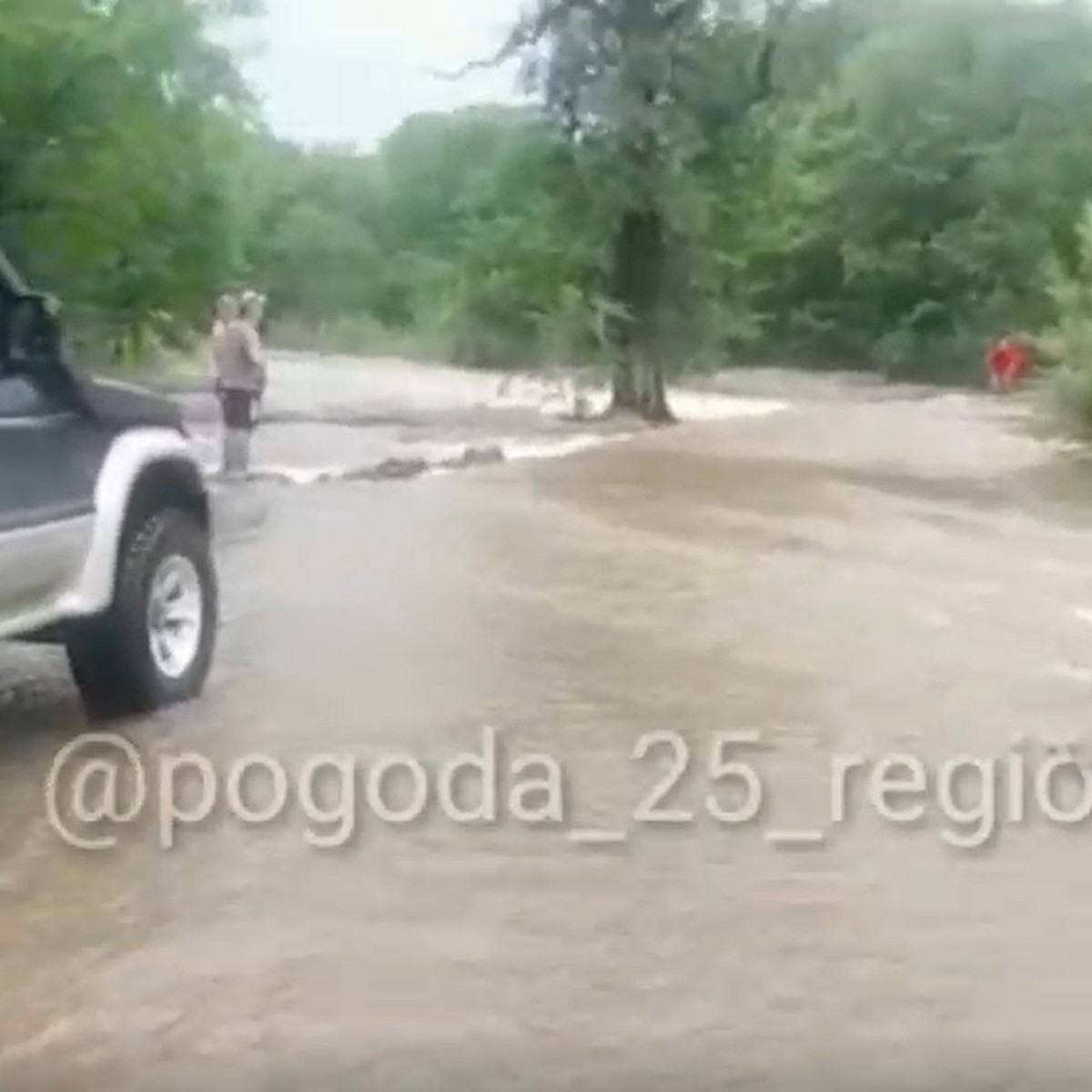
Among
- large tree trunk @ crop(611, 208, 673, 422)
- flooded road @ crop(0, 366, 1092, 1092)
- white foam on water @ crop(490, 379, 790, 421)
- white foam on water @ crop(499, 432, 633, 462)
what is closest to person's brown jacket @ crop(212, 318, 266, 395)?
flooded road @ crop(0, 366, 1092, 1092)

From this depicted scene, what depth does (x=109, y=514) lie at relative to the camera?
2.81m

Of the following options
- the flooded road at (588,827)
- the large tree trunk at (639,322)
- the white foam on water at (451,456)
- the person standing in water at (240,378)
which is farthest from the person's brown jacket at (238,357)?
the large tree trunk at (639,322)

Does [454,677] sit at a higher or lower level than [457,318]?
lower

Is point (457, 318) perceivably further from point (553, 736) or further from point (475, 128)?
point (553, 736)

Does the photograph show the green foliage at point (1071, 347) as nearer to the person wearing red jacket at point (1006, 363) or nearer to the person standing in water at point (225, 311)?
the person wearing red jacket at point (1006, 363)

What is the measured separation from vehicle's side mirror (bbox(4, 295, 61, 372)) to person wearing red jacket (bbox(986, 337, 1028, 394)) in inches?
→ 53.8

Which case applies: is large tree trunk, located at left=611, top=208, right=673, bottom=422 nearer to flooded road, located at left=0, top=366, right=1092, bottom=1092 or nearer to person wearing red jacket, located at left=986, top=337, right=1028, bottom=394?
flooded road, located at left=0, top=366, right=1092, bottom=1092

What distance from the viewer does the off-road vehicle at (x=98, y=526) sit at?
2609 millimetres

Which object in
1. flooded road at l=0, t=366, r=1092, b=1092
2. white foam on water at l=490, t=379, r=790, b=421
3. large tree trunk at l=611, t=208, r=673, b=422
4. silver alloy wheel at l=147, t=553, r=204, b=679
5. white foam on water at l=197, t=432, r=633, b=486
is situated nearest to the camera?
flooded road at l=0, t=366, r=1092, b=1092

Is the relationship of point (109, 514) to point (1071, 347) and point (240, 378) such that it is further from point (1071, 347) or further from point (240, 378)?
point (1071, 347)

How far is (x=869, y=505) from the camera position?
13.3 feet

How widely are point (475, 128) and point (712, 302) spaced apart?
2.84 feet

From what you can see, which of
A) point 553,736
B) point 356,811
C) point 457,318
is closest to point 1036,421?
point 457,318

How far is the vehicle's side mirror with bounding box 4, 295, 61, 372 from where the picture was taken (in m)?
2.60
